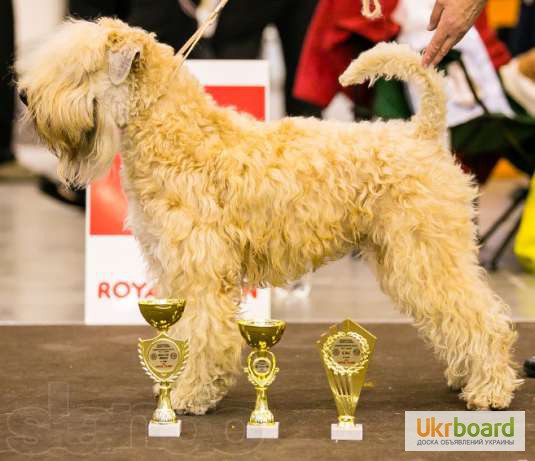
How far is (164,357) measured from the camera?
3.29m

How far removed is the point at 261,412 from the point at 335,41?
2.97 meters

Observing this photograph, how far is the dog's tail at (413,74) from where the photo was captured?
3.51 m

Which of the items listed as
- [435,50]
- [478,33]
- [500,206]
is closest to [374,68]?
[435,50]

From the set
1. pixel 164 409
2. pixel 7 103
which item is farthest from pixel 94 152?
pixel 7 103

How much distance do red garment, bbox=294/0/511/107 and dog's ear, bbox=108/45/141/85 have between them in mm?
2578

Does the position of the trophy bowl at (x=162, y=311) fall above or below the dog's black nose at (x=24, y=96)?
below

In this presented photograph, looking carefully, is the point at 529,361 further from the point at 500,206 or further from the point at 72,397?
the point at 500,206

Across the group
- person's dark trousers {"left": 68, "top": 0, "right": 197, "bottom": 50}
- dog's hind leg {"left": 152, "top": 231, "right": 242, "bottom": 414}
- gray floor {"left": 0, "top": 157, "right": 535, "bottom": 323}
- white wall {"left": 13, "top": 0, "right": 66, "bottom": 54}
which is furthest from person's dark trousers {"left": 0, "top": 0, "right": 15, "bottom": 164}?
dog's hind leg {"left": 152, "top": 231, "right": 242, "bottom": 414}

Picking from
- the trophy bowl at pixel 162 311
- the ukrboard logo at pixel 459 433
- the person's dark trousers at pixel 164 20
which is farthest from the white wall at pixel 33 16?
the ukrboard logo at pixel 459 433

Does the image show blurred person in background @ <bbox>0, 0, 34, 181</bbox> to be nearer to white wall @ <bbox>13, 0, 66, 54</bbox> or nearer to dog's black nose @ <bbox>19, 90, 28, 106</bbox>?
white wall @ <bbox>13, 0, 66, 54</bbox>

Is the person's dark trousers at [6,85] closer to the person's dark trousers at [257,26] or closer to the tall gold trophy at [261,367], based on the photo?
the person's dark trousers at [257,26]

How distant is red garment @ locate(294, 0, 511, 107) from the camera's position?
5762mm

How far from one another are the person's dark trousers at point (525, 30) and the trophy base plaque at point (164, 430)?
22.1ft

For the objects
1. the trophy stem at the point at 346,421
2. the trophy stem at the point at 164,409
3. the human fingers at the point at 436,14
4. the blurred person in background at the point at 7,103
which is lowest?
the trophy stem at the point at 346,421
